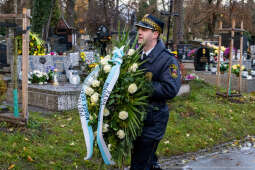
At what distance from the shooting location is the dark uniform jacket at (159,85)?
3232 millimetres

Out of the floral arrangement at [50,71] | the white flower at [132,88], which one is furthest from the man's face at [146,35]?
the floral arrangement at [50,71]

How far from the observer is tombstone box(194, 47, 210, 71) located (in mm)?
14719

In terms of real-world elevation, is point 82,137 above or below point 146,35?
below

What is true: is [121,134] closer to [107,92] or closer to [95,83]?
[107,92]

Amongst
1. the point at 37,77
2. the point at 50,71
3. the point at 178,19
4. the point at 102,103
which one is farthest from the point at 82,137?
the point at 178,19

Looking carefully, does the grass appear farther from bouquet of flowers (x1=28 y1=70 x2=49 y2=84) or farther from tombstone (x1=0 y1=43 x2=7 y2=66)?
tombstone (x1=0 y1=43 x2=7 y2=66)

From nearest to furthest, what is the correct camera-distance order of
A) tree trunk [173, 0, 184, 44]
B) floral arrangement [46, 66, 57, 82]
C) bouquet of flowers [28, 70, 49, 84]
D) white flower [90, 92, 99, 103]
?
white flower [90, 92, 99, 103] → bouquet of flowers [28, 70, 49, 84] → floral arrangement [46, 66, 57, 82] → tree trunk [173, 0, 184, 44]

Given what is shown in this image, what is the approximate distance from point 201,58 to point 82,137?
33.4ft

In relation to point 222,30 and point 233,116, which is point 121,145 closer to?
point 233,116

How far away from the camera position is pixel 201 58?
48.6 ft

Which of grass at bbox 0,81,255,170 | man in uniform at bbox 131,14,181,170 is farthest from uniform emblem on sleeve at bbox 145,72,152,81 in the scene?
grass at bbox 0,81,255,170

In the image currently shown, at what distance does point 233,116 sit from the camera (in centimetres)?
834

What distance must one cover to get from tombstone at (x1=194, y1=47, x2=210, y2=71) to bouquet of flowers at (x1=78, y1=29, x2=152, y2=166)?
11764 millimetres

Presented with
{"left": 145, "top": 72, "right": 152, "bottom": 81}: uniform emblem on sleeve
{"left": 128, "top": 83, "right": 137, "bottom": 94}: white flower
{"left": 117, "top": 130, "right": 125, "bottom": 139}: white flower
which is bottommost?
{"left": 117, "top": 130, "right": 125, "bottom": 139}: white flower
